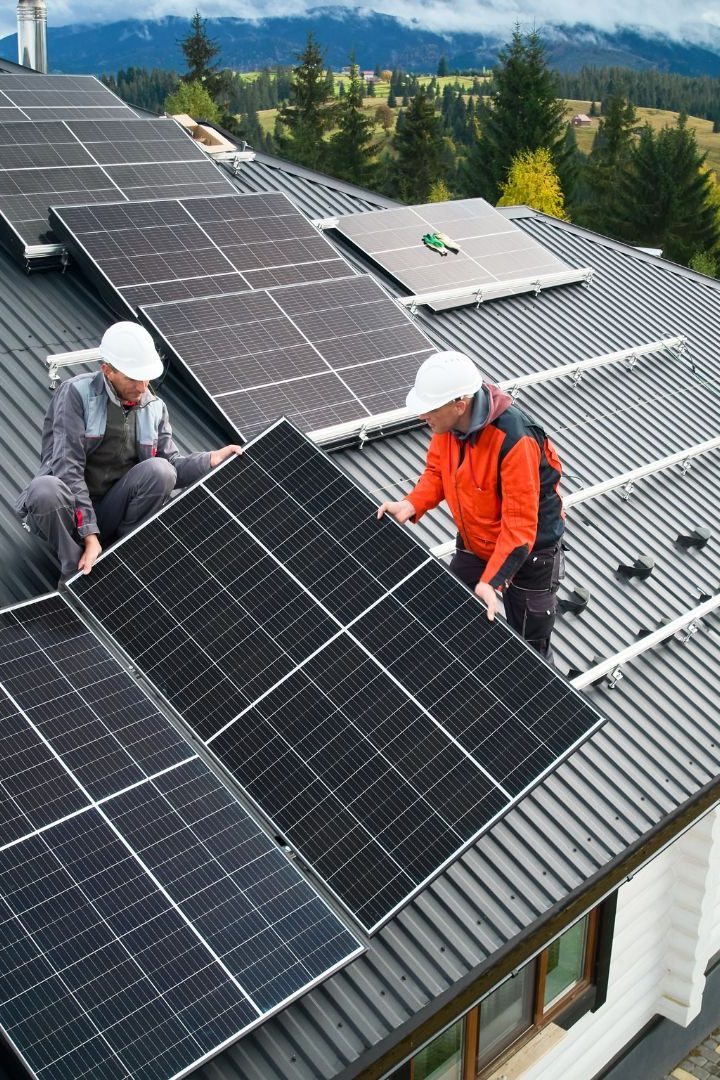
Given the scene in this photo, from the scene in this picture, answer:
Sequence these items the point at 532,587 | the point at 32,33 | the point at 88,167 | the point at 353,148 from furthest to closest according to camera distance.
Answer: the point at 353,148
the point at 32,33
the point at 88,167
the point at 532,587

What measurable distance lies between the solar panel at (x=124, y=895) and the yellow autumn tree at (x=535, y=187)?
5702cm

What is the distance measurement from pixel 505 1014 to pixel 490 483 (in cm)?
526

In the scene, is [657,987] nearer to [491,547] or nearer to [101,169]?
[491,547]

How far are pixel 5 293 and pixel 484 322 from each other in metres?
6.70

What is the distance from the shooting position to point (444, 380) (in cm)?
812

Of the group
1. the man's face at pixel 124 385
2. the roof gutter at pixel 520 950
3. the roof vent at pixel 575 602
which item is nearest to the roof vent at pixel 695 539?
the roof vent at pixel 575 602

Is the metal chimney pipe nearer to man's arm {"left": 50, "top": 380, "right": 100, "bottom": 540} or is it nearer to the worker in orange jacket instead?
man's arm {"left": 50, "top": 380, "right": 100, "bottom": 540}

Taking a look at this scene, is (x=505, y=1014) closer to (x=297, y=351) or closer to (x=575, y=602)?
(x=575, y=602)

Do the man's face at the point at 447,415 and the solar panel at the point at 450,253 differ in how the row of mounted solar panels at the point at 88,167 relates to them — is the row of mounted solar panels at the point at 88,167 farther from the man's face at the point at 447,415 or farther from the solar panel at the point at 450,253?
the man's face at the point at 447,415

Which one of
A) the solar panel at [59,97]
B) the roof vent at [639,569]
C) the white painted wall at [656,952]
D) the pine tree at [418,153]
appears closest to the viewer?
the white painted wall at [656,952]

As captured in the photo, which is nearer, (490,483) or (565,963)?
(490,483)

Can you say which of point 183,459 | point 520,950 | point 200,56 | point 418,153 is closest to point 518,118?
point 418,153

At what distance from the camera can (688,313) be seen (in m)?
18.9

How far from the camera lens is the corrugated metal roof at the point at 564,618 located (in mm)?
7953
